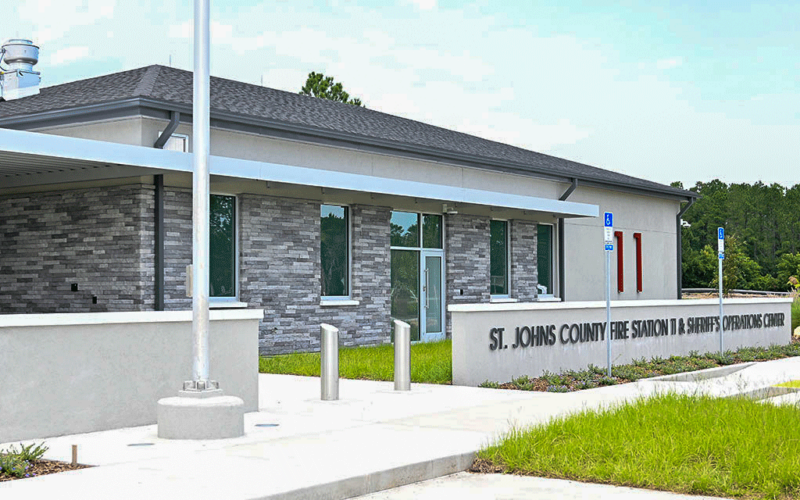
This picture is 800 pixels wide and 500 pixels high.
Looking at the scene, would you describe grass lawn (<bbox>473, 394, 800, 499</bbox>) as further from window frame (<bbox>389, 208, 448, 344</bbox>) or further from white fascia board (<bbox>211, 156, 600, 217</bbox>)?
window frame (<bbox>389, 208, 448, 344</bbox>)

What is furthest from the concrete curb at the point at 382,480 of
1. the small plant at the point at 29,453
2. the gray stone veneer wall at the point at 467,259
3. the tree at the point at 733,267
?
the tree at the point at 733,267

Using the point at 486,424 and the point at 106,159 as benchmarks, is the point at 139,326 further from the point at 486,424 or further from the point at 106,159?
the point at 106,159

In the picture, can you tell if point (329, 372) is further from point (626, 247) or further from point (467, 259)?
point (626, 247)

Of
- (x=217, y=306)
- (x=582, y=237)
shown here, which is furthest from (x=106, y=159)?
(x=582, y=237)

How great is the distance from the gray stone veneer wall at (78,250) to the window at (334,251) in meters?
5.05

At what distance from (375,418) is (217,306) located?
28.9ft

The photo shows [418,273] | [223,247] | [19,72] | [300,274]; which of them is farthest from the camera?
[418,273]

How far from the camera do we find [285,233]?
21.0 m

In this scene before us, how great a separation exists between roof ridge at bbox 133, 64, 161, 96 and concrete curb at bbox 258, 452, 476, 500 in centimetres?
1167

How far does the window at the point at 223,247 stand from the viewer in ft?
65.2

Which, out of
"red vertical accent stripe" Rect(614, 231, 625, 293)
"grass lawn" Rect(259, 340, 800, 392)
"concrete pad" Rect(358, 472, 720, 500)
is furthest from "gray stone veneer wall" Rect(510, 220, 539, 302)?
"concrete pad" Rect(358, 472, 720, 500)

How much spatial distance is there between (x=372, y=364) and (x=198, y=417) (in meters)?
7.62

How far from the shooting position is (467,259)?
2620cm

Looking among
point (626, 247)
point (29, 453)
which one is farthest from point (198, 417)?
point (626, 247)
